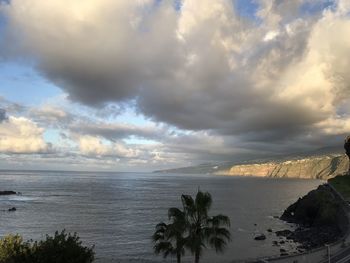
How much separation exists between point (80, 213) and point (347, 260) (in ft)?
310

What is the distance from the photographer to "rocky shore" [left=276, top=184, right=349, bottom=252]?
284 ft

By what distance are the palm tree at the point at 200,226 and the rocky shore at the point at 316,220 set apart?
46.2 m

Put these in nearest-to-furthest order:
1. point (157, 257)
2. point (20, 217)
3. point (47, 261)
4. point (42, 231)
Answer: point (47, 261) < point (157, 257) < point (42, 231) < point (20, 217)

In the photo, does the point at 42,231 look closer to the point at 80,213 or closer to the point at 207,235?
the point at 80,213

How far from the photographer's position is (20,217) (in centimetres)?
11925

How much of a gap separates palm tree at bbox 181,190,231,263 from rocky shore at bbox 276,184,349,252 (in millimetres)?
46233

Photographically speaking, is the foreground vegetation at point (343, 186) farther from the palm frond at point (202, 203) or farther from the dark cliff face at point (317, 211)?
the palm frond at point (202, 203)

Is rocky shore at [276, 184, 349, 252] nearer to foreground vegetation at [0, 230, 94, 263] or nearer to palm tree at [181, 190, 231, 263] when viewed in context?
palm tree at [181, 190, 231, 263]

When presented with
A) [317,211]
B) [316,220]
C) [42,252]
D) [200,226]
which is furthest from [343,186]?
[42,252]

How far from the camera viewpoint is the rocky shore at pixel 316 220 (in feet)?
284

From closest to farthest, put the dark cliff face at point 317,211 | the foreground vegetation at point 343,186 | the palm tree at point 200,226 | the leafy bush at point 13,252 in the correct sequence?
1. the leafy bush at point 13,252
2. the palm tree at point 200,226
3. the dark cliff face at point 317,211
4. the foreground vegetation at point 343,186

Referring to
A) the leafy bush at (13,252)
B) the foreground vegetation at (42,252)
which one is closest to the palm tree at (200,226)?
the foreground vegetation at (42,252)

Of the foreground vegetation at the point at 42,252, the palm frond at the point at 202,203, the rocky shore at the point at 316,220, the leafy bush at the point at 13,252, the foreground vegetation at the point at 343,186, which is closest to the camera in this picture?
the foreground vegetation at the point at 42,252

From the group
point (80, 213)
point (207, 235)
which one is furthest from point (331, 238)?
point (80, 213)
